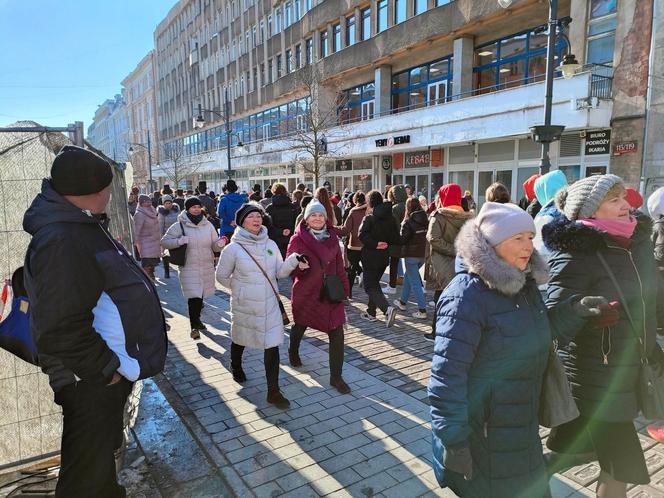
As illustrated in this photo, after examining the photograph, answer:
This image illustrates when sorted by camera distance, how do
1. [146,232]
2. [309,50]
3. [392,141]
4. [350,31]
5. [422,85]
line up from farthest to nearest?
[309,50] < [350,31] < [422,85] < [392,141] < [146,232]

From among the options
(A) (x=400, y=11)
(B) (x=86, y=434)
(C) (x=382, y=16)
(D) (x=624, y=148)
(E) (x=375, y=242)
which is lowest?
(B) (x=86, y=434)

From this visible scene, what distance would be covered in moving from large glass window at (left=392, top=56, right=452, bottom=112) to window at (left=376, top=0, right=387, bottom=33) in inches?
92.5

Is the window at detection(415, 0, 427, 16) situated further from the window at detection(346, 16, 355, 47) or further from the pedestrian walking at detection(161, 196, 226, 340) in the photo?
the pedestrian walking at detection(161, 196, 226, 340)

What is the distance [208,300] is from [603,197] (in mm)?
6990

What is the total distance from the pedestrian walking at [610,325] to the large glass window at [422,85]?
61.6 ft

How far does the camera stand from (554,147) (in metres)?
16.2

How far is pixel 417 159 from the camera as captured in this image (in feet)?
73.6

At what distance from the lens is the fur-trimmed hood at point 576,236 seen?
2.44 metres

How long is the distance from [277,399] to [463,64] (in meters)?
18.7

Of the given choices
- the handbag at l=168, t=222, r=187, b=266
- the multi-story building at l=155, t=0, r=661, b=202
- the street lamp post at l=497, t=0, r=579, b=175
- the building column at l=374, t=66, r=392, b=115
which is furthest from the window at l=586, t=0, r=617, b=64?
the handbag at l=168, t=222, r=187, b=266

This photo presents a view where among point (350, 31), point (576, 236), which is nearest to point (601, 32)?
point (350, 31)

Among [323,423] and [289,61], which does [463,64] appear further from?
[323,423]

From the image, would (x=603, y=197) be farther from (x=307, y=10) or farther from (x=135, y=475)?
(x=307, y=10)

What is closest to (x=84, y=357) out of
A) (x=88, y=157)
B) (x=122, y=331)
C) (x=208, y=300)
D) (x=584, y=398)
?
(x=122, y=331)
